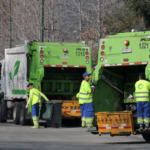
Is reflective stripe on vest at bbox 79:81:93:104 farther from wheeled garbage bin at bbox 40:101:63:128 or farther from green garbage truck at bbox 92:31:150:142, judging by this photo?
wheeled garbage bin at bbox 40:101:63:128

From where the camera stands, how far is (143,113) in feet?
35.2

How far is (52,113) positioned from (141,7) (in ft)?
37.1

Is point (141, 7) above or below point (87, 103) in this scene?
above

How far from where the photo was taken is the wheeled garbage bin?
15906mm

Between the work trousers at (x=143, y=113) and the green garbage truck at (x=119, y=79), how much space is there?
186 millimetres

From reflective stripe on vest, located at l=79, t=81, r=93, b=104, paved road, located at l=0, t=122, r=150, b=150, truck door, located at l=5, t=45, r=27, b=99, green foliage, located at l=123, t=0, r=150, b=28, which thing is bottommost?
paved road, located at l=0, t=122, r=150, b=150

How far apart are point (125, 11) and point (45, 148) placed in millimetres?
18996

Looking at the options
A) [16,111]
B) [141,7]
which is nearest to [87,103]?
[16,111]

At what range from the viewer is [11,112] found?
1927 centimetres

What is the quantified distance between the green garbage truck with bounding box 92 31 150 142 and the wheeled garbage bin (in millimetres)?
3674

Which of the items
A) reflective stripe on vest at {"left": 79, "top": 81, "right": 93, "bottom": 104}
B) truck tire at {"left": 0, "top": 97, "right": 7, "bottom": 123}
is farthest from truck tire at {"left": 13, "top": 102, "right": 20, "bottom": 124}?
reflective stripe on vest at {"left": 79, "top": 81, "right": 93, "bottom": 104}

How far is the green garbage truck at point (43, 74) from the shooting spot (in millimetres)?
16547

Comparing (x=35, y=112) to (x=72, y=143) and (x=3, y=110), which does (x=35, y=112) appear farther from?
(x=72, y=143)

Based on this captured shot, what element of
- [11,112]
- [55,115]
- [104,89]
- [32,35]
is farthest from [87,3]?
[104,89]
